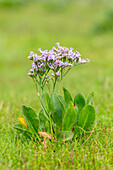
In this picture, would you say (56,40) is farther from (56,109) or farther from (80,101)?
(56,109)

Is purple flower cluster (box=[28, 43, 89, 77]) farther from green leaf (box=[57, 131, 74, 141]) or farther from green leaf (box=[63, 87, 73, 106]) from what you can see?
green leaf (box=[57, 131, 74, 141])

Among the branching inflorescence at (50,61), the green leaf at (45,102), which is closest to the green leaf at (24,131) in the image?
the green leaf at (45,102)

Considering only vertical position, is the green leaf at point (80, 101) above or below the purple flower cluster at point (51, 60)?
below

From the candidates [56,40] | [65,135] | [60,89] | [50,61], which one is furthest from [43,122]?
[56,40]

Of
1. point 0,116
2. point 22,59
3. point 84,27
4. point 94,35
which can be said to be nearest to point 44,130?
point 0,116

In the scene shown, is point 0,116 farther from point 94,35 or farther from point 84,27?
point 84,27

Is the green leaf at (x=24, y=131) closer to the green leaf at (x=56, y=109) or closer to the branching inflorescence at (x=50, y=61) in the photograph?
the green leaf at (x=56, y=109)
